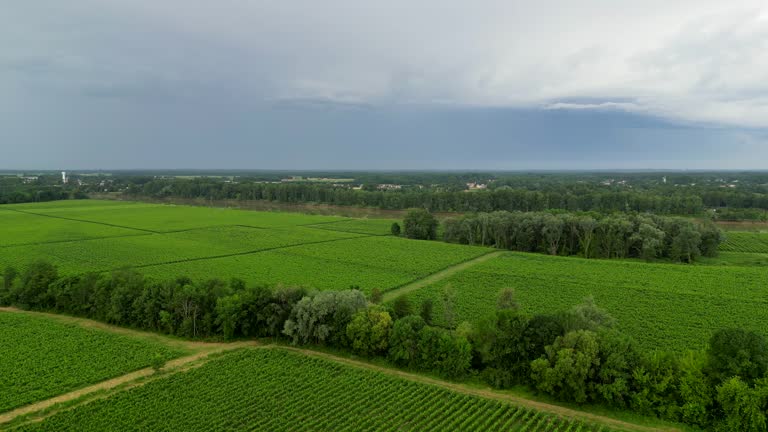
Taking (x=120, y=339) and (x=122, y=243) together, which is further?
(x=122, y=243)

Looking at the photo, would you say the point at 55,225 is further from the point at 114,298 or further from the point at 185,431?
the point at 185,431

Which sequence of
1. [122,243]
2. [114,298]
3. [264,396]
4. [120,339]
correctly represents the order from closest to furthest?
[264,396] < [120,339] < [114,298] < [122,243]

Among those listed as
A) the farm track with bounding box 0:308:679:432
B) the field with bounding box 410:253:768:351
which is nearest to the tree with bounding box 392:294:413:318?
the farm track with bounding box 0:308:679:432

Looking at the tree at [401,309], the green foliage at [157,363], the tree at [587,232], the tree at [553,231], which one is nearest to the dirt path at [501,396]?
the tree at [401,309]

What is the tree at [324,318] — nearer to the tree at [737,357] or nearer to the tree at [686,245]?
the tree at [737,357]

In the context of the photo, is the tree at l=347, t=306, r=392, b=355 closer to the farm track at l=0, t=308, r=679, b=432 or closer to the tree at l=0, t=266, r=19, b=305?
the farm track at l=0, t=308, r=679, b=432

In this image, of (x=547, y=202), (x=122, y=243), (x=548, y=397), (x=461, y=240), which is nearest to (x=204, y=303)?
(x=548, y=397)
